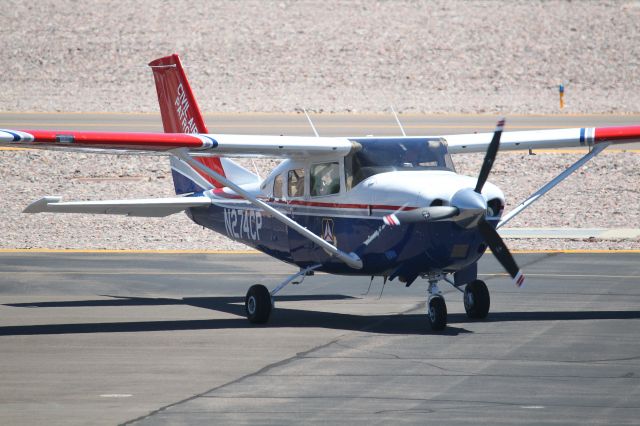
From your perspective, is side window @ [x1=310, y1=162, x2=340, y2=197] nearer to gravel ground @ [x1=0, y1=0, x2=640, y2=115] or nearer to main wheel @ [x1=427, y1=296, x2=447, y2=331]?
main wheel @ [x1=427, y1=296, x2=447, y2=331]

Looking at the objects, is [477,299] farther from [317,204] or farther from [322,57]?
[322,57]

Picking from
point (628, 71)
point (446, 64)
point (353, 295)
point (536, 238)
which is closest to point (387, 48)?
point (446, 64)

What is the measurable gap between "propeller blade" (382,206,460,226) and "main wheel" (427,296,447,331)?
1.14 m

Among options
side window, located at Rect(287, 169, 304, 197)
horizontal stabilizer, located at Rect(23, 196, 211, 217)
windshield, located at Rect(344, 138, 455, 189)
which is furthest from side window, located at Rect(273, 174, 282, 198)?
horizontal stabilizer, located at Rect(23, 196, 211, 217)

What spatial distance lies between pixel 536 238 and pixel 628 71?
87.0 feet

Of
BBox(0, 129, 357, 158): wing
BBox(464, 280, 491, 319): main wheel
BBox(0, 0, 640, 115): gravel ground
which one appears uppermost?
BBox(0, 0, 640, 115): gravel ground

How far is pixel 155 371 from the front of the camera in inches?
508

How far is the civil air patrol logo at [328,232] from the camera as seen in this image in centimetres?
1638

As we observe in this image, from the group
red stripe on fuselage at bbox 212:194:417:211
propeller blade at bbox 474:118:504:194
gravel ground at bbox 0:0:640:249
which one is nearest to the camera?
propeller blade at bbox 474:118:504:194

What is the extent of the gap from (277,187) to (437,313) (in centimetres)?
344

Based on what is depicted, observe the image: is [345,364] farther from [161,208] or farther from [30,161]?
[30,161]

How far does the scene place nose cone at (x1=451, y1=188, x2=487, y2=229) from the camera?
14359 mm

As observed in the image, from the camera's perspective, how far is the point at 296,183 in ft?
56.3

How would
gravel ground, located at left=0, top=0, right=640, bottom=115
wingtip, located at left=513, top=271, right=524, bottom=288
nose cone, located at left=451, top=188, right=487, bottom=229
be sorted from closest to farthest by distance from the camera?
nose cone, located at left=451, top=188, right=487, bottom=229 → wingtip, located at left=513, top=271, right=524, bottom=288 → gravel ground, located at left=0, top=0, right=640, bottom=115
